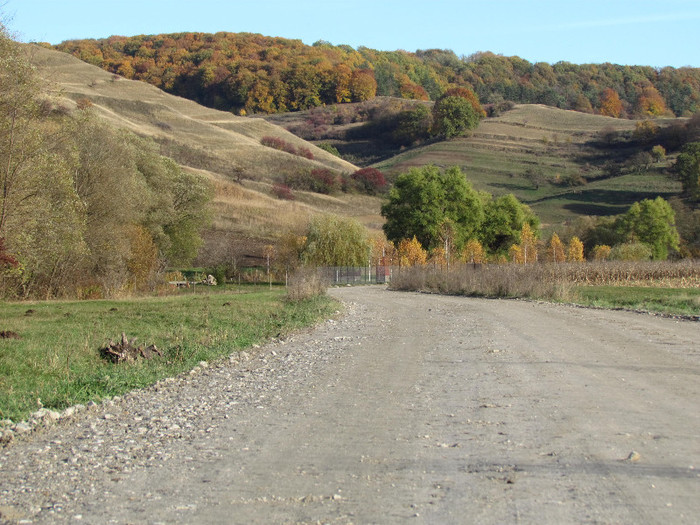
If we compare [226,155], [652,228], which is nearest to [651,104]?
[652,228]

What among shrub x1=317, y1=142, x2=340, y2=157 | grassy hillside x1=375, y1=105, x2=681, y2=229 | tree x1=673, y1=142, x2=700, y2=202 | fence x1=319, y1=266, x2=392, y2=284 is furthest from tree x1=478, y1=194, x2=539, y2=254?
shrub x1=317, y1=142, x2=340, y2=157

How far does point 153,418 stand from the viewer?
8062 mm

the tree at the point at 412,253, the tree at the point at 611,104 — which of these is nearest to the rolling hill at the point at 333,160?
the tree at the point at 412,253

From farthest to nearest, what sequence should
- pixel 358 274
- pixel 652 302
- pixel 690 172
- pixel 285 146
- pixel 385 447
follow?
pixel 285 146 → pixel 690 172 → pixel 358 274 → pixel 652 302 → pixel 385 447

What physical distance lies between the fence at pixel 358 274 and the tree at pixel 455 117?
314 ft

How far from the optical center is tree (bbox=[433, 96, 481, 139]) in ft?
506

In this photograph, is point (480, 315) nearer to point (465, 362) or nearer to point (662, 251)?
point (465, 362)

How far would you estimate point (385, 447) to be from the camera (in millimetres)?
6328

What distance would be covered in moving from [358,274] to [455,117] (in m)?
100

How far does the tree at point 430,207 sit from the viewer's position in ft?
218

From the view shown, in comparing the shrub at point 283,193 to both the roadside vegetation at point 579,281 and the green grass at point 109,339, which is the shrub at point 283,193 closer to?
the roadside vegetation at point 579,281

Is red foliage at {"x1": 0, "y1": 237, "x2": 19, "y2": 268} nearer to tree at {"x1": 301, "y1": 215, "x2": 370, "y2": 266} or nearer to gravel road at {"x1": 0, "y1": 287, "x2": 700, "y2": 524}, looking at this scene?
gravel road at {"x1": 0, "y1": 287, "x2": 700, "y2": 524}

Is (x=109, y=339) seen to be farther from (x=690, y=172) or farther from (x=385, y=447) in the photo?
(x=690, y=172)

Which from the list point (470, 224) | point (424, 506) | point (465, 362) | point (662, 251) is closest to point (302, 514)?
point (424, 506)
